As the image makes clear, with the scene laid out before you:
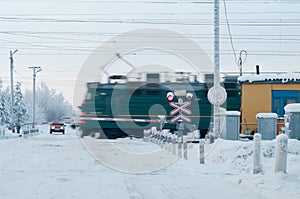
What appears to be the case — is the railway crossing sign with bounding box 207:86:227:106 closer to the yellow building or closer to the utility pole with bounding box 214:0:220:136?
the utility pole with bounding box 214:0:220:136

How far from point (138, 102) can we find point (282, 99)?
11333 mm

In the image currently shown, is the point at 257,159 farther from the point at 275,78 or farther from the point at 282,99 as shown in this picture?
the point at 282,99

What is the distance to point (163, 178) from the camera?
493 inches

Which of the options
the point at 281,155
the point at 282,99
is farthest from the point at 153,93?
the point at 281,155

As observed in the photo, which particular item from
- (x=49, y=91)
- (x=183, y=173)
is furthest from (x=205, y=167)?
(x=49, y=91)

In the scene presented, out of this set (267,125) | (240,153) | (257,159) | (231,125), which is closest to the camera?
(257,159)

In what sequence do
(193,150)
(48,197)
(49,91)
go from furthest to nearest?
1. (49,91)
2. (193,150)
3. (48,197)

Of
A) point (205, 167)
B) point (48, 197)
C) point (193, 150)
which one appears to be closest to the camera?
point (48, 197)

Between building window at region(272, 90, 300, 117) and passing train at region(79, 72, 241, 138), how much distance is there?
800 cm

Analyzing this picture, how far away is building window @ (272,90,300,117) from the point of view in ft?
86.7

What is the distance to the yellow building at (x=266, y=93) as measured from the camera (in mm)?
26188

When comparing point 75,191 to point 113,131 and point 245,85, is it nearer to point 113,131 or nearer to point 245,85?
point 245,85

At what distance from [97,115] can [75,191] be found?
2507cm

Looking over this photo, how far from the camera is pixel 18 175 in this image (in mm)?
12547
